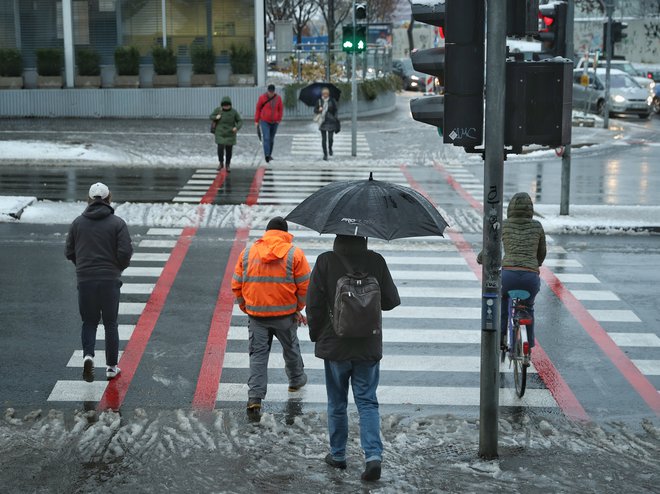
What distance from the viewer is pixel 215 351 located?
417 inches

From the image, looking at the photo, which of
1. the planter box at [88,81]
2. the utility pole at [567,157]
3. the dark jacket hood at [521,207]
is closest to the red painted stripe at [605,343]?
the dark jacket hood at [521,207]

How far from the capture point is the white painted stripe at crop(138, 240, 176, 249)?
52.2 ft

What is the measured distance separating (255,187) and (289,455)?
1478cm

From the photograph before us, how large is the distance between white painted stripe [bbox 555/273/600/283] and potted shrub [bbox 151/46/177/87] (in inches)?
964

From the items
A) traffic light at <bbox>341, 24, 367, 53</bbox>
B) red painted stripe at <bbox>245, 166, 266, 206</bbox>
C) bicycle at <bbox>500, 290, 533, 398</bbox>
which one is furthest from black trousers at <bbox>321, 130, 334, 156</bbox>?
bicycle at <bbox>500, 290, 533, 398</bbox>

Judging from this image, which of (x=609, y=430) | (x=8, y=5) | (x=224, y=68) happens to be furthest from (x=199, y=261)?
(x=8, y=5)

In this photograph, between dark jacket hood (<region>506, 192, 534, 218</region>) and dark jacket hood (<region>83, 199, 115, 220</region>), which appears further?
dark jacket hood (<region>506, 192, 534, 218</region>)

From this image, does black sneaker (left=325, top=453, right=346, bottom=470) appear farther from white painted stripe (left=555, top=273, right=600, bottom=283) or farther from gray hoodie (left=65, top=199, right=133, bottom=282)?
white painted stripe (left=555, top=273, right=600, bottom=283)

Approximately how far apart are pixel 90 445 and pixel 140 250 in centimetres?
783

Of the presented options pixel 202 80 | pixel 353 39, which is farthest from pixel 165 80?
pixel 353 39

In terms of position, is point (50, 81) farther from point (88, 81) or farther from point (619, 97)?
point (619, 97)

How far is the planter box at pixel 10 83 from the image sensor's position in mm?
36125

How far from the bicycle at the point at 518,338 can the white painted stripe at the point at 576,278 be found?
4.27 m

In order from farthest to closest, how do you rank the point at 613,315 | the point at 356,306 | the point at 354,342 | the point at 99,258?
the point at 613,315, the point at 99,258, the point at 354,342, the point at 356,306
